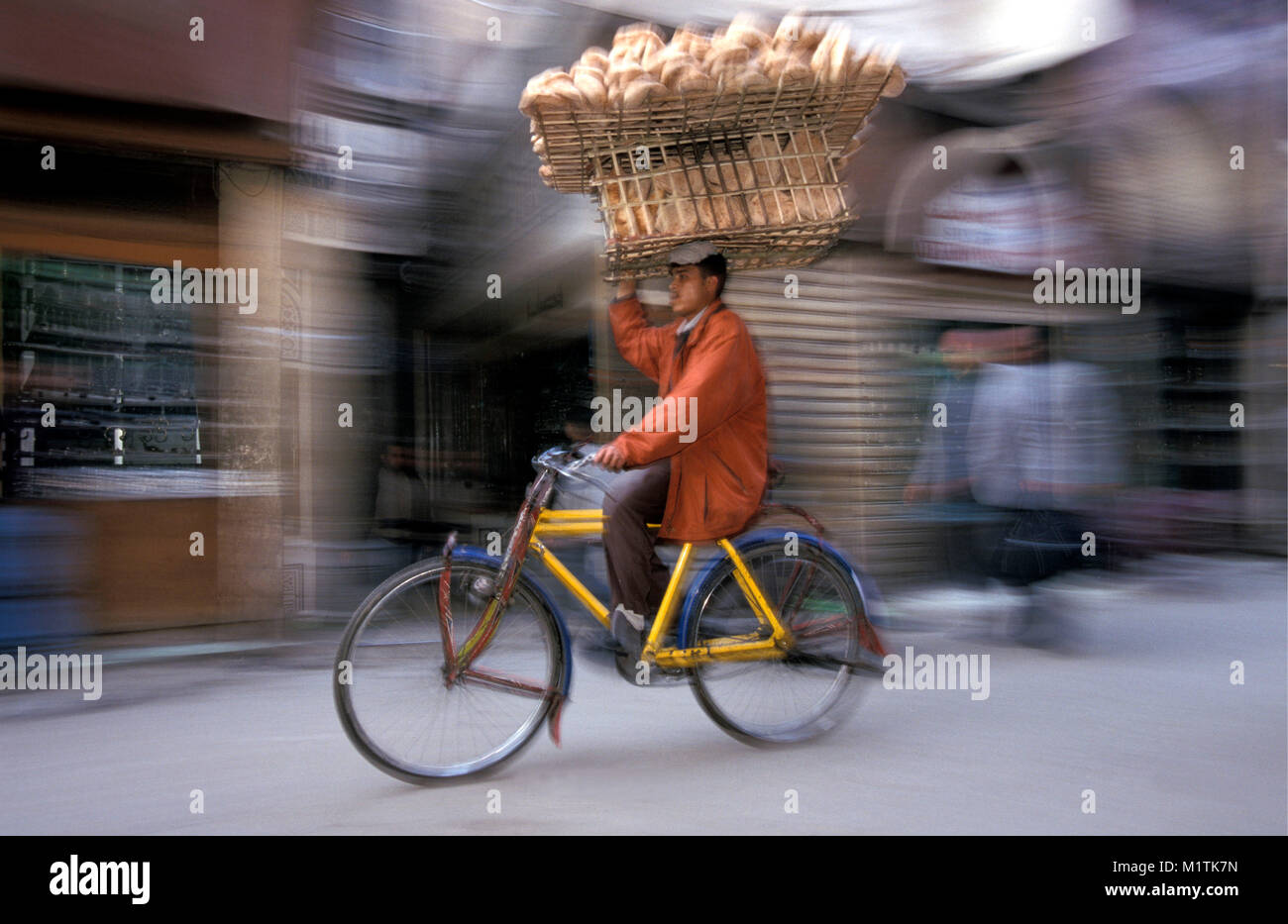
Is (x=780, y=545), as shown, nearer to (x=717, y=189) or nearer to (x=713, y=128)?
(x=717, y=189)

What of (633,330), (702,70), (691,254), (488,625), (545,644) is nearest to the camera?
(702,70)

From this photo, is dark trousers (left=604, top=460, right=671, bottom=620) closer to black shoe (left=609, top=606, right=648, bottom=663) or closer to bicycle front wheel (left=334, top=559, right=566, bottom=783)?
black shoe (left=609, top=606, right=648, bottom=663)

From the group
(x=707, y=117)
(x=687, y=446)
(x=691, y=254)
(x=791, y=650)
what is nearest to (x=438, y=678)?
(x=687, y=446)

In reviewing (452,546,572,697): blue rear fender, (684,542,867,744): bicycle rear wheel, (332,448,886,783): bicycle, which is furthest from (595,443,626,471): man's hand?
(684,542,867,744): bicycle rear wheel

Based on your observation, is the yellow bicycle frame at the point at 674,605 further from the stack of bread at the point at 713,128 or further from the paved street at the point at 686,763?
the stack of bread at the point at 713,128

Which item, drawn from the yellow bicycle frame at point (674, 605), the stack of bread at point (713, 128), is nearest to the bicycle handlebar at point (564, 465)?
the yellow bicycle frame at point (674, 605)

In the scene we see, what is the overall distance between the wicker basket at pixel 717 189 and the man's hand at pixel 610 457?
722 mm

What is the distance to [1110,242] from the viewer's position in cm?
972

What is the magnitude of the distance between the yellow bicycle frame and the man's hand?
0.22 meters

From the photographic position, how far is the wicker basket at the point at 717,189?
11.5ft

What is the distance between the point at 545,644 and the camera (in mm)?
3523

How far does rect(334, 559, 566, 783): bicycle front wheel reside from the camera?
10.9 feet

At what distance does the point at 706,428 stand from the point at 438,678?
1.31 meters

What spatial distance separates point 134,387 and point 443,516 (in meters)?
2.78
